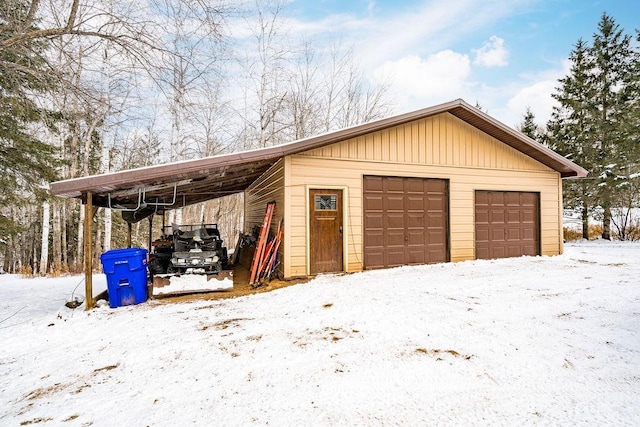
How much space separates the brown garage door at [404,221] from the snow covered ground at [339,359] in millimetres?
2075

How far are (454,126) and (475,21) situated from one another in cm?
502

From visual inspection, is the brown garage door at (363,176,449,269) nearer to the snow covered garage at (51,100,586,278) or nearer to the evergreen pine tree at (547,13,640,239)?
the snow covered garage at (51,100,586,278)

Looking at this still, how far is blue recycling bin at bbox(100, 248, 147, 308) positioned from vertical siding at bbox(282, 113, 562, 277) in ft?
9.15

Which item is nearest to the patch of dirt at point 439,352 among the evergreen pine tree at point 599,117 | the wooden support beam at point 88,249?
the wooden support beam at point 88,249

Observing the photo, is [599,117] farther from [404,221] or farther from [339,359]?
[339,359]

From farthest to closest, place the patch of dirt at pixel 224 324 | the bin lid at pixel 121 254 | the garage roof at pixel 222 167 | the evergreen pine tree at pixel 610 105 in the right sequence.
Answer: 1. the evergreen pine tree at pixel 610 105
2. the bin lid at pixel 121 254
3. the garage roof at pixel 222 167
4. the patch of dirt at pixel 224 324

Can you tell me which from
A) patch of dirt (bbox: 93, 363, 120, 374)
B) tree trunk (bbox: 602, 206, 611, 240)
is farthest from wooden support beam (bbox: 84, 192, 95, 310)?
tree trunk (bbox: 602, 206, 611, 240)

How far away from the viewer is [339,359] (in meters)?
3.02


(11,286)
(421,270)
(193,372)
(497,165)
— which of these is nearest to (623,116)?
(497,165)

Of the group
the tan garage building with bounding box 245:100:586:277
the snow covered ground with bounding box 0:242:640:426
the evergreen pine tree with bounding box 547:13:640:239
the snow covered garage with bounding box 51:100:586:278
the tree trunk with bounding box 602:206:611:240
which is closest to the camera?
the snow covered ground with bounding box 0:242:640:426

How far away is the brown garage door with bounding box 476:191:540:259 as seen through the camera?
28.8 feet

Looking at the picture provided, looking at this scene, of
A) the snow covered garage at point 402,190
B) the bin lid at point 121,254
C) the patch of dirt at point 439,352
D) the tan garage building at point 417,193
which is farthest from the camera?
the tan garage building at point 417,193

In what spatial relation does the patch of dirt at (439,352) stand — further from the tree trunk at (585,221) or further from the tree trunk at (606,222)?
the tree trunk at (585,221)

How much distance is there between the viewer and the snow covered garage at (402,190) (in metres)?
6.88
